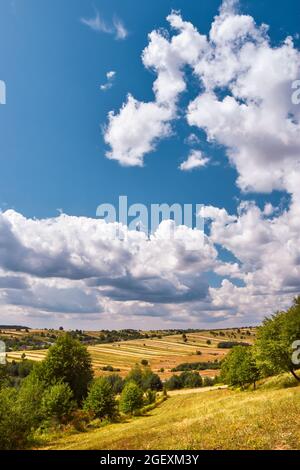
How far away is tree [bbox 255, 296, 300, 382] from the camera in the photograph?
65625mm

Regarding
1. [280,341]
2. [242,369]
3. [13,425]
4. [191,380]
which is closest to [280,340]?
[280,341]

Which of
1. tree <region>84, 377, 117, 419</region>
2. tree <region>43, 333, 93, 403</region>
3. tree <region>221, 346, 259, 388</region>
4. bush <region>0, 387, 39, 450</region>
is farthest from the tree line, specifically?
bush <region>0, 387, 39, 450</region>

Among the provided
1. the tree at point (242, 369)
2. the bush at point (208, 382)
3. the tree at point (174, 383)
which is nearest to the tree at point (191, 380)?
the tree at point (174, 383)

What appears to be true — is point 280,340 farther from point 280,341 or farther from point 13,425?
point 13,425

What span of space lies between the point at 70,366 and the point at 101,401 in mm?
10008

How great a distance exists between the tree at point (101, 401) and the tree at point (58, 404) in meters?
4.38

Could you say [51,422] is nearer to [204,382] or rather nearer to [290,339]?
[290,339]

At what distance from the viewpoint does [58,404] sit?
224 feet

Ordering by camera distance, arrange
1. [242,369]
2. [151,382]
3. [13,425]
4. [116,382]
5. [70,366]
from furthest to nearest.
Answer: [151,382], [116,382], [242,369], [70,366], [13,425]

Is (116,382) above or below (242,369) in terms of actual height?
below

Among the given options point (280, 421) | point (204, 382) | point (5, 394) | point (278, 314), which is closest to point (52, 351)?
point (5, 394)

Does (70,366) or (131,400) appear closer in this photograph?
(70,366)

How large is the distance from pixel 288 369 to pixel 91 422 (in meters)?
38.1

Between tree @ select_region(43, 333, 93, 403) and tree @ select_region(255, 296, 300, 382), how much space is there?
117 feet
